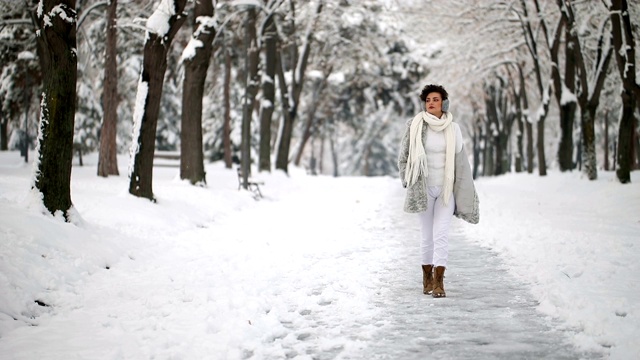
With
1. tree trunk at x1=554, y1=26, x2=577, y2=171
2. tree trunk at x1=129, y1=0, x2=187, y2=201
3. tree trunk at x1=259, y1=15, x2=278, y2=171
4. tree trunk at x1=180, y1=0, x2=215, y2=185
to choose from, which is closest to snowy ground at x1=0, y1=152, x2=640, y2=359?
tree trunk at x1=129, y1=0, x2=187, y2=201

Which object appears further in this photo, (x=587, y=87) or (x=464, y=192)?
(x=587, y=87)

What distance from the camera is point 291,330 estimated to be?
4.79 meters

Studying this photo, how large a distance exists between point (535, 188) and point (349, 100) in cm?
1749

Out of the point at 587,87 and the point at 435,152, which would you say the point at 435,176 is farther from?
the point at 587,87

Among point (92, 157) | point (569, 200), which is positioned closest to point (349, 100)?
point (92, 157)

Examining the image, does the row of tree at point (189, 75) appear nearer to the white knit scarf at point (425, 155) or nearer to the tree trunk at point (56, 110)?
the tree trunk at point (56, 110)

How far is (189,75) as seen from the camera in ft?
50.2

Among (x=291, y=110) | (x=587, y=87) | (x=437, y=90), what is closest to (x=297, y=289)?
(x=437, y=90)

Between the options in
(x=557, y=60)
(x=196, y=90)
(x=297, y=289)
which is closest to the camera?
(x=297, y=289)

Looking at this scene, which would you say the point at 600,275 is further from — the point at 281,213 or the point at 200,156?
the point at 200,156

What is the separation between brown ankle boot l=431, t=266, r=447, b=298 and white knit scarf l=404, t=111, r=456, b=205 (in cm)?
70

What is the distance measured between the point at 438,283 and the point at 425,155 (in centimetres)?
134

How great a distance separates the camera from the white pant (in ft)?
19.2

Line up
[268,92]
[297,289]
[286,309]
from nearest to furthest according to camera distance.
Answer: [286,309]
[297,289]
[268,92]
